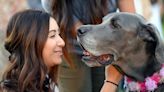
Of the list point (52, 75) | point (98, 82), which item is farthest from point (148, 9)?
point (52, 75)

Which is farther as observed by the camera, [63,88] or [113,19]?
[63,88]

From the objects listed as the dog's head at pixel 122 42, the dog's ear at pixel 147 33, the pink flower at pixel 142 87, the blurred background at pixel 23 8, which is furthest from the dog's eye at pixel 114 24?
the blurred background at pixel 23 8

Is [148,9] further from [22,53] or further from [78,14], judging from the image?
[22,53]

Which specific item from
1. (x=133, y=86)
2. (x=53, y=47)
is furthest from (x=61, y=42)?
(x=133, y=86)

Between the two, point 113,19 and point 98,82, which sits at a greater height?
point 113,19

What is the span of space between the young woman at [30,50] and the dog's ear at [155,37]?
1.58 feet

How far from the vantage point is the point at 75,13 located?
139 inches

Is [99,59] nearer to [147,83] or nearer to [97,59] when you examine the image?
[97,59]

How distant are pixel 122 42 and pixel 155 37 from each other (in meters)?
0.19

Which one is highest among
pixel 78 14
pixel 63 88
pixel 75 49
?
pixel 78 14

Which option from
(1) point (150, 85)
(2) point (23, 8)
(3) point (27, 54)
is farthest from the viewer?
(2) point (23, 8)

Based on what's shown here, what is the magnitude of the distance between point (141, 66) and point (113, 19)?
31 cm

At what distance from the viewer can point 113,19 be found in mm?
3273

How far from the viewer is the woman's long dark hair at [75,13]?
3.51 m
